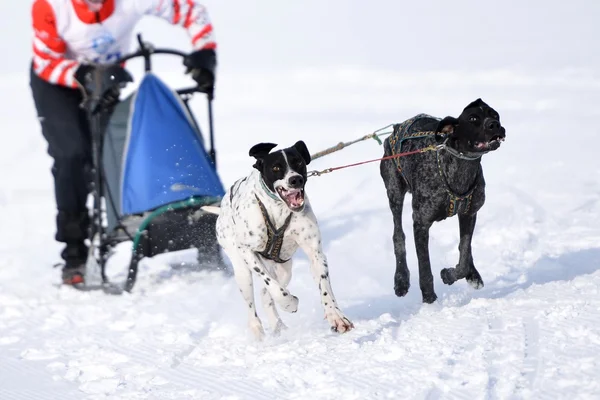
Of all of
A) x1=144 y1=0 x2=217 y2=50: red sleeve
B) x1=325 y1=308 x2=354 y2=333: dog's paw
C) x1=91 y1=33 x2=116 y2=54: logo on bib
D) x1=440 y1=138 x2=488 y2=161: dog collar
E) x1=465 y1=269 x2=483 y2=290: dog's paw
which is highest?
x1=144 y1=0 x2=217 y2=50: red sleeve

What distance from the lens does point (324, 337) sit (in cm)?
426

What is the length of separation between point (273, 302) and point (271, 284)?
0.35m

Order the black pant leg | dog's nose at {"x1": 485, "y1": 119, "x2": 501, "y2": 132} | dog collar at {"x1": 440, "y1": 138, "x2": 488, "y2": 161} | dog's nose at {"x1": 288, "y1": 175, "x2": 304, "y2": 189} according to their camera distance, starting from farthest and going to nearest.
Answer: the black pant leg → dog collar at {"x1": 440, "y1": 138, "x2": 488, "y2": 161} → dog's nose at {"x1": 485, "y1": 119, "x2": 501, "y2": 132} → dog's nose at {"x1": 288, "y1": 175, "x2": 304, "y2": 189}

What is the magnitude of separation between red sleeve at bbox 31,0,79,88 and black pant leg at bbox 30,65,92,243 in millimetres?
107

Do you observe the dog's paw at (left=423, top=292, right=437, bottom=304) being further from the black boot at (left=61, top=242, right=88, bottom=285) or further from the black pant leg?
the black pant leg

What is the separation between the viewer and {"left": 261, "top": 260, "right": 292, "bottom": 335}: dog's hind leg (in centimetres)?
458

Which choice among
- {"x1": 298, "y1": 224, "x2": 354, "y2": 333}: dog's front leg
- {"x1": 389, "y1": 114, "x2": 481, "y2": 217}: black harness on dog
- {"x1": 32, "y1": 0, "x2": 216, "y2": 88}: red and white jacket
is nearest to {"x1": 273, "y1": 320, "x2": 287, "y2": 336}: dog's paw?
{"x1": 298, "y1": 224, "x2": 354, "y2": 333}: dog's front leg

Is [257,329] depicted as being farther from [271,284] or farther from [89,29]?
[89,29]

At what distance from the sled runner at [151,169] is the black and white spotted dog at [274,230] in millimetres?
1067

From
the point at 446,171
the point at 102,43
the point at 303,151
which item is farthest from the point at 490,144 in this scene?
the point at 102,43

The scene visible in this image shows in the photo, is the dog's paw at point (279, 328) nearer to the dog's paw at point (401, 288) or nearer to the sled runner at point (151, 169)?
the dog's paw at point (401, 288)

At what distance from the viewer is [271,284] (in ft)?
14.1

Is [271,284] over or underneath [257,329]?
over

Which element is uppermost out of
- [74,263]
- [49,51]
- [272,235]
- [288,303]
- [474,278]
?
[49,51]
